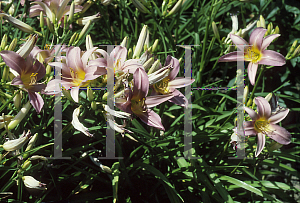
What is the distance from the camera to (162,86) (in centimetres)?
104

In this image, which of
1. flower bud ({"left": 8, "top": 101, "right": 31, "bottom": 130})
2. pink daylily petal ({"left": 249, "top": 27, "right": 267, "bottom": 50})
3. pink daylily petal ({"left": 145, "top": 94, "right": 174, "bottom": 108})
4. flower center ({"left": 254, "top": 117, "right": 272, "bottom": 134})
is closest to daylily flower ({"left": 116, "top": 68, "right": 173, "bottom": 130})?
pink daylily petal ({"left": 145, "top": 94, "right": 174, "bottom": 108})

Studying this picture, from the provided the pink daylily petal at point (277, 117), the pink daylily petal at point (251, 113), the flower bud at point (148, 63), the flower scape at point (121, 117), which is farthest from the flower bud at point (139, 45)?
the pink daylily petal at point (277, 117)

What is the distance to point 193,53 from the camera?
1.59 metres

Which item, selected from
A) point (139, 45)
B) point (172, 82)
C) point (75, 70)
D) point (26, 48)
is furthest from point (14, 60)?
point (172, 82)

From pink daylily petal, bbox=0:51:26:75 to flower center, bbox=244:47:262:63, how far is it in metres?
0.91

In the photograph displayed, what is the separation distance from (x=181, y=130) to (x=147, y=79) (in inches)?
25.8

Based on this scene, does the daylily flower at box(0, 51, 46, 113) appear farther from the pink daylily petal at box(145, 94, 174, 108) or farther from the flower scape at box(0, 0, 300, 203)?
the pink daylily petal at box(145, 94, 174, 108)

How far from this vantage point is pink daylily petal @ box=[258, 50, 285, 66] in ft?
3.68

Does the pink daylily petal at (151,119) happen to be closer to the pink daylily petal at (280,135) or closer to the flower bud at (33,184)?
the flower bud at (33,184)

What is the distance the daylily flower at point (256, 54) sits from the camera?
44.5 inches

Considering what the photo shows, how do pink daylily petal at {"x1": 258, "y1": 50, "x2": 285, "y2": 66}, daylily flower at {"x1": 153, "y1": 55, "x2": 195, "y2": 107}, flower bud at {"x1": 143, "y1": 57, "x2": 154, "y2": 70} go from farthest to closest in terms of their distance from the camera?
1. pink daylily petal at {"x1": 258, "y1": 50, "x2": 285, "y2": 66}
2. daylily flower at {"x1": 153, "y1": 55, "x2": 195, "y2": 107}
3. flower bud at {"x1": 143, "y1": 57, "x2": 154, "y2": 70}

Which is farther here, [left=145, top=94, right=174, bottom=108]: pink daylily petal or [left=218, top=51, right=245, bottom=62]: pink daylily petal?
[left=218, top=51, right=245, bottom=62]: pink daylily petal

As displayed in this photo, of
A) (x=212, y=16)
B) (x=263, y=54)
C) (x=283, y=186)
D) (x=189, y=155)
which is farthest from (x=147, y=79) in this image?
(x=283, y=186)

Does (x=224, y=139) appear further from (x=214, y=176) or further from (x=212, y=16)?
(x=212, y=16)
